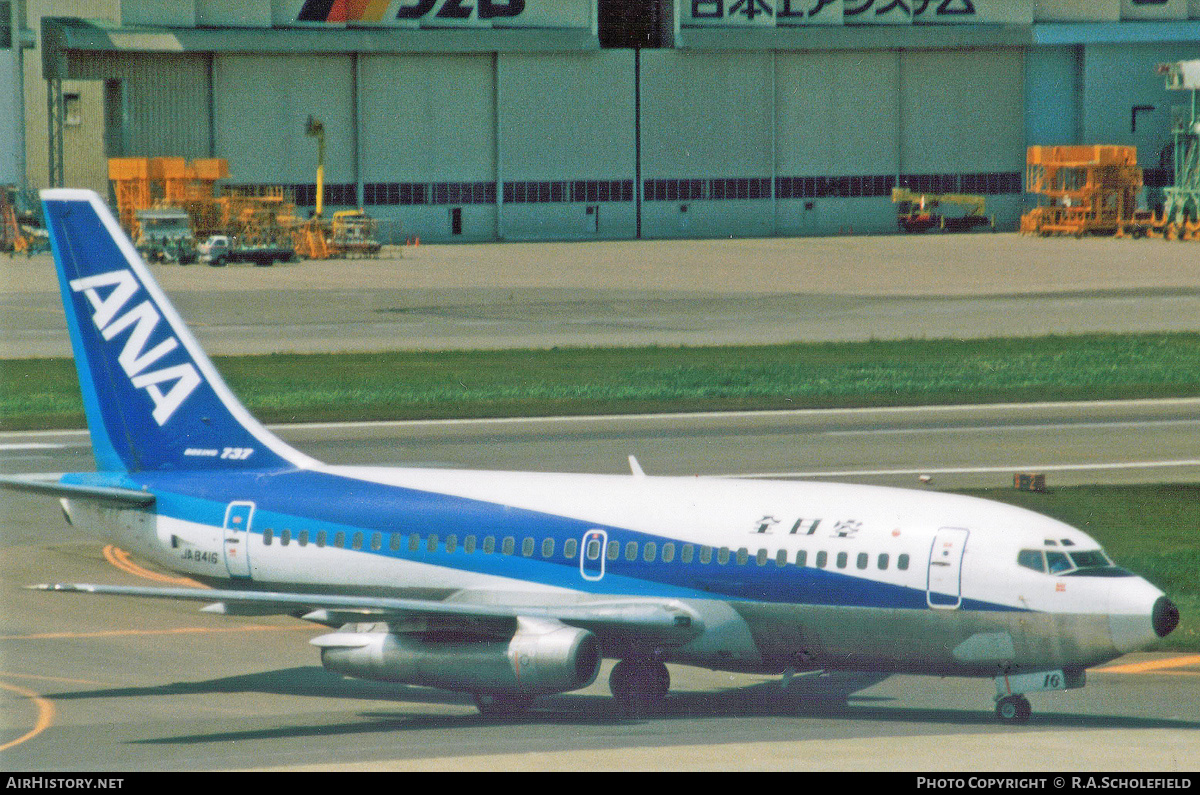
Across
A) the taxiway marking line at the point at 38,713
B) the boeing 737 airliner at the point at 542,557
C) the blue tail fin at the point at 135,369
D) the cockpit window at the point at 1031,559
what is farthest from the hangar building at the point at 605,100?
the cockpit window at the point at 1031,559

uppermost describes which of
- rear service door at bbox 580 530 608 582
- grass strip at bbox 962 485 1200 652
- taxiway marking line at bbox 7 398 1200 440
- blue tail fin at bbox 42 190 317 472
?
blue tail fin at bbox 42 190 317 472

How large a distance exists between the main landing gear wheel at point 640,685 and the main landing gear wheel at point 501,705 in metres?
1.49

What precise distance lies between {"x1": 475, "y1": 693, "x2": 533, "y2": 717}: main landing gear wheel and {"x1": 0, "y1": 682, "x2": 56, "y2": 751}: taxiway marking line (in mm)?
6754

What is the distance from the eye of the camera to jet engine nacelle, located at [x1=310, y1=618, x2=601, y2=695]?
25.4 m

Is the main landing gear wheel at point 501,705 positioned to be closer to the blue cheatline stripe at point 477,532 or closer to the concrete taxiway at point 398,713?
the concrete taxiway at point 398,713

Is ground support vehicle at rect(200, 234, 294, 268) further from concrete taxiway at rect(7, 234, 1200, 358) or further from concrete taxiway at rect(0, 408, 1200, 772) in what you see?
concrete taxiway at rect(0, 408, 1200, 772)

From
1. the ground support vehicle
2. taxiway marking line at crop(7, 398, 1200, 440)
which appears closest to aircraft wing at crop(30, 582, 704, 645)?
taxiway marking line at crop(7, 398, 1200, 440)

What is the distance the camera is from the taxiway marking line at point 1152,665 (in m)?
29.9

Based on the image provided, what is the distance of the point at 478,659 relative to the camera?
26.1m

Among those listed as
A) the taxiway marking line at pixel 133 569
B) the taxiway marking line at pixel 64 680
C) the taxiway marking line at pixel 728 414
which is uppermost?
the taxiway marking line at pixel 728 414

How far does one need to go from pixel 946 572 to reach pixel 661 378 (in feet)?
142

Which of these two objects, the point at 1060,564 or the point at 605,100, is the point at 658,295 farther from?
the point at 1060,564

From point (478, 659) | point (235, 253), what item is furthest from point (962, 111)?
point (478, 659)

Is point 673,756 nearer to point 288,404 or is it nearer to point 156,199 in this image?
point 288,404
